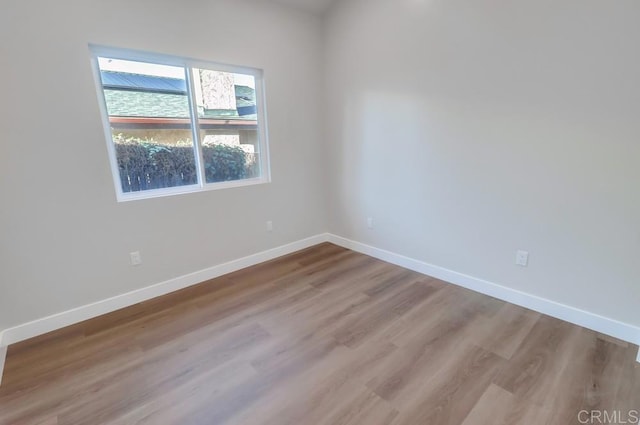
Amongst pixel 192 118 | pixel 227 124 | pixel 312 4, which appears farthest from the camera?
pixel 312 4

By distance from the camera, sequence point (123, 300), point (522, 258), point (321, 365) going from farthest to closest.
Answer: point (123, 300) < point (522, 258) < point (321, 365)

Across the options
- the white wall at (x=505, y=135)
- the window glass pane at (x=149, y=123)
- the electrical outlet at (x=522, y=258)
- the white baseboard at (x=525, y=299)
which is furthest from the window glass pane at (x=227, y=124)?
the electrical outlet at (x=522, y=258)

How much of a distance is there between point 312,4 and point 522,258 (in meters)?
3.18

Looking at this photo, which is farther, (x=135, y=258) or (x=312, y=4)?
(x=312, y=4)

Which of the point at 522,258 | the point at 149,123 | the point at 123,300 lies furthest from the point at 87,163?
the point at 522,258

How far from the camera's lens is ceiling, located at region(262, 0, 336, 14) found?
312cm

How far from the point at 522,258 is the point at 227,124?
9.50ft

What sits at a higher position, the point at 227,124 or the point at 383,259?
the point at 227,124

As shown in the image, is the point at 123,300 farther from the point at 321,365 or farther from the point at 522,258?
the point at 522,258

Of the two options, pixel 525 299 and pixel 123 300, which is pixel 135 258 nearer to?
pixel 123 300

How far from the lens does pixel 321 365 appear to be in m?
1.85

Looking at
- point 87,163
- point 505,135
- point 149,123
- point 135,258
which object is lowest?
point 135,258

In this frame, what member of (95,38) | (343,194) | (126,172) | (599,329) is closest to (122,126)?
(126,172)

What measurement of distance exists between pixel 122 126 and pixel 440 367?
9.47ft
